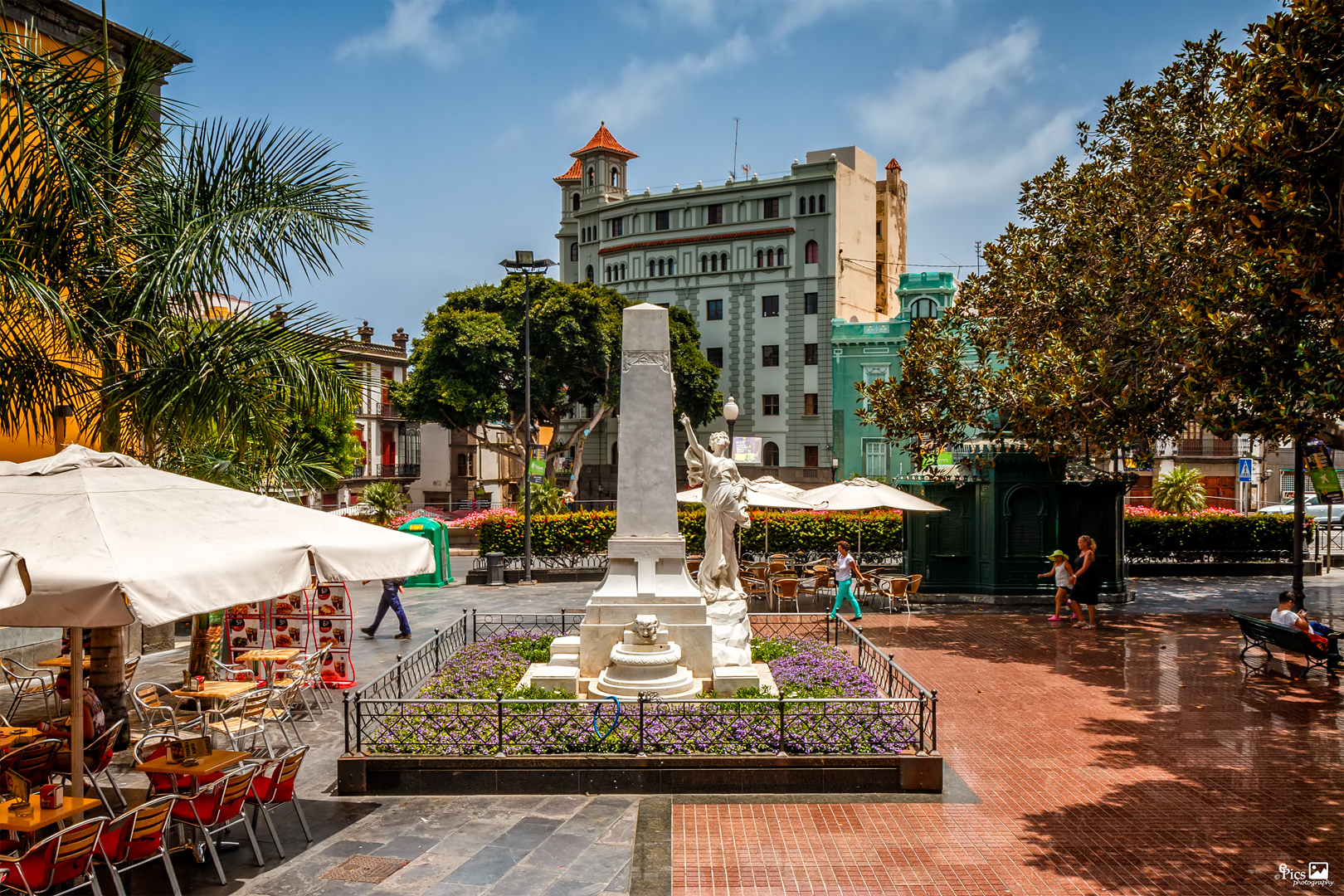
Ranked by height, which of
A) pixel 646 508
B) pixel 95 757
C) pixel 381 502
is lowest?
pixel 95 757

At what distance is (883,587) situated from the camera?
18.5 meters

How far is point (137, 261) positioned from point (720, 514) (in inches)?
274

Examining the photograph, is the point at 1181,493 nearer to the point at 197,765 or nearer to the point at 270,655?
the point at 270,655

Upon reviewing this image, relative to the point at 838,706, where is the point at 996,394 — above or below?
above

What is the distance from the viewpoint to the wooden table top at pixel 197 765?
6.95 meters

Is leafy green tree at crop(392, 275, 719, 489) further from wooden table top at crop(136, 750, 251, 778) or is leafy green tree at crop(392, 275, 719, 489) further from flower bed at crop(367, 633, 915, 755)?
wooden table top at crop(136, 750, 251, 778)

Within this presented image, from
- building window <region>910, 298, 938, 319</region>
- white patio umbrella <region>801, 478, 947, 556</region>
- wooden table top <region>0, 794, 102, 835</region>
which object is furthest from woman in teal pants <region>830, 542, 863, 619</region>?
building window <region>910, 298, 938, 319</region>

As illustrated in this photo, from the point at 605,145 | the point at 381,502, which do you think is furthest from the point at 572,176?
the point at 381,502

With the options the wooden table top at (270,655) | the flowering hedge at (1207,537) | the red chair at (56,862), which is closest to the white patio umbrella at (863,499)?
the flowering hedge at (1207,537)

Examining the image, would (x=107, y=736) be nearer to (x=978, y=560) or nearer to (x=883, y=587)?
(x=883, y=587)

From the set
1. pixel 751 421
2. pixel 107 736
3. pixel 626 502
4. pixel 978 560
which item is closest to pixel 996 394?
pixel 978 560

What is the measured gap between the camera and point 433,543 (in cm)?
2216

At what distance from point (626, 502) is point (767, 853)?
498cm

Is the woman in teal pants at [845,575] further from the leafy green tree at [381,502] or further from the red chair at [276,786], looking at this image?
the leafy green tree at [381,502]
